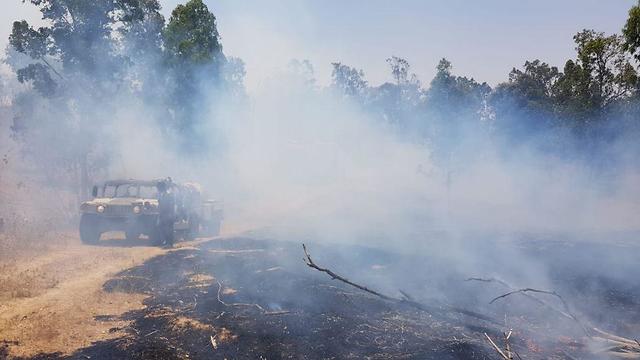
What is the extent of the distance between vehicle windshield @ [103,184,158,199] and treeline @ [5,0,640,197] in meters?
5.89

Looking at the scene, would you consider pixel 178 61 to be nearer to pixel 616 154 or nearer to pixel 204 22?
pixel 204 22

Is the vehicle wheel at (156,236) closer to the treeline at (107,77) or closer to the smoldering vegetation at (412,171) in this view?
the smoldering vegetation at (412,171)

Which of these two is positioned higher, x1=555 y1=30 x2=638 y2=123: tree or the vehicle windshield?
x1=555 y1=30 x2=638 y2=123: tree

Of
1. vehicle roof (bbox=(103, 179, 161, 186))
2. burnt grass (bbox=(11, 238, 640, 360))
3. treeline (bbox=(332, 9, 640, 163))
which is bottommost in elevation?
burnt grass (bbox=(11, 238, 640, 360))

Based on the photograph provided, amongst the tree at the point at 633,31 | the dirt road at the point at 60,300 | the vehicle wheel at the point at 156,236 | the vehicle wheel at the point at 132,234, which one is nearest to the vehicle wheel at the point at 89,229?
the vehicle wheel at the point at 132,234

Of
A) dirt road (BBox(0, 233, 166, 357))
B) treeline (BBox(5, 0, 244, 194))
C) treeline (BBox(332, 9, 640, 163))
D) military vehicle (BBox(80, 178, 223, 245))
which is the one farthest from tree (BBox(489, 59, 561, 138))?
dirt road (BBox(0, 233, 166, 357))

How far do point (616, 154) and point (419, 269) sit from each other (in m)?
22.5

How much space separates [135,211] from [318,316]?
8121mm

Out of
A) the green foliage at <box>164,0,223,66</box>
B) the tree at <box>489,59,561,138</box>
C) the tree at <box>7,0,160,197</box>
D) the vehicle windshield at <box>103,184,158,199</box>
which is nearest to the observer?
the vehicle windshield at <box>103,184,158,199</box>

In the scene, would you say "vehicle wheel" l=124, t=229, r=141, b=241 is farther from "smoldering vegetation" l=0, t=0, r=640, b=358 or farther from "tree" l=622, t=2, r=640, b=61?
"tree" l=622, t=2, r=640, b=61

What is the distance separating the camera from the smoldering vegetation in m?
11.3

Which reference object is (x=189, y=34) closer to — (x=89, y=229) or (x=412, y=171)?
(x=89, y=229)

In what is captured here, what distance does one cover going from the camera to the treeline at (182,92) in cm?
1828

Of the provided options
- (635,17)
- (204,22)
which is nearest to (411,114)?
(204,22)
